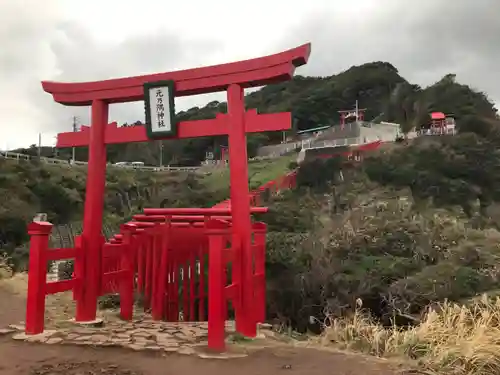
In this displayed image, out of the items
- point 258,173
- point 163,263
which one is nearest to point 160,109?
point 163,263

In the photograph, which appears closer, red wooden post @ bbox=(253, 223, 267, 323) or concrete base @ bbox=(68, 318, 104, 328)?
concrete base @ bbox=(68, 318, 104, 328)

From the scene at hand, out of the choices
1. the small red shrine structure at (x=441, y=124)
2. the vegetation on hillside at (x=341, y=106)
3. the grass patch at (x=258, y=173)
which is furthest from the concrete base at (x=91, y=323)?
the vegetation on hillside at (x=341, y=106)

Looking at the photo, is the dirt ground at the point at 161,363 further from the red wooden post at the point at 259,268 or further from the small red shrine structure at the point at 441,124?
the small red shrine structure at the point at 441,124

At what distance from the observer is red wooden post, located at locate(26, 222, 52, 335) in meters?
4.79

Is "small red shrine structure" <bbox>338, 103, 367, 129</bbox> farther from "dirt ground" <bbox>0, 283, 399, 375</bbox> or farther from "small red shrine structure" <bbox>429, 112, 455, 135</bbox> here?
"dirt ground" <bbox>0, 283, 399, 375</bbox>

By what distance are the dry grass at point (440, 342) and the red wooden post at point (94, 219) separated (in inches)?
106

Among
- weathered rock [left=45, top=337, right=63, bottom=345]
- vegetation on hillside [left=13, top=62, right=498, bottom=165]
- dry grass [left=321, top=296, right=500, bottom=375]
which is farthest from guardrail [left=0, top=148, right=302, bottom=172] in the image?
dry grass [left=321, top=296, right=500, bottom=375]

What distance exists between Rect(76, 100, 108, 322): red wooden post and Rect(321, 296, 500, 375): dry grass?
2.70 m

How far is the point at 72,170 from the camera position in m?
26.6

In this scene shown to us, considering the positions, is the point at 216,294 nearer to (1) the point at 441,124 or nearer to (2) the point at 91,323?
(2) the point at 91,323

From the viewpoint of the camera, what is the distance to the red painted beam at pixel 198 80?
16.4 ft

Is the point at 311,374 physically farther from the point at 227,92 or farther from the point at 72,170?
the point at 72,170

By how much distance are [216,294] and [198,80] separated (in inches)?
93.9

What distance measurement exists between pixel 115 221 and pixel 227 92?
1572 centimetres
